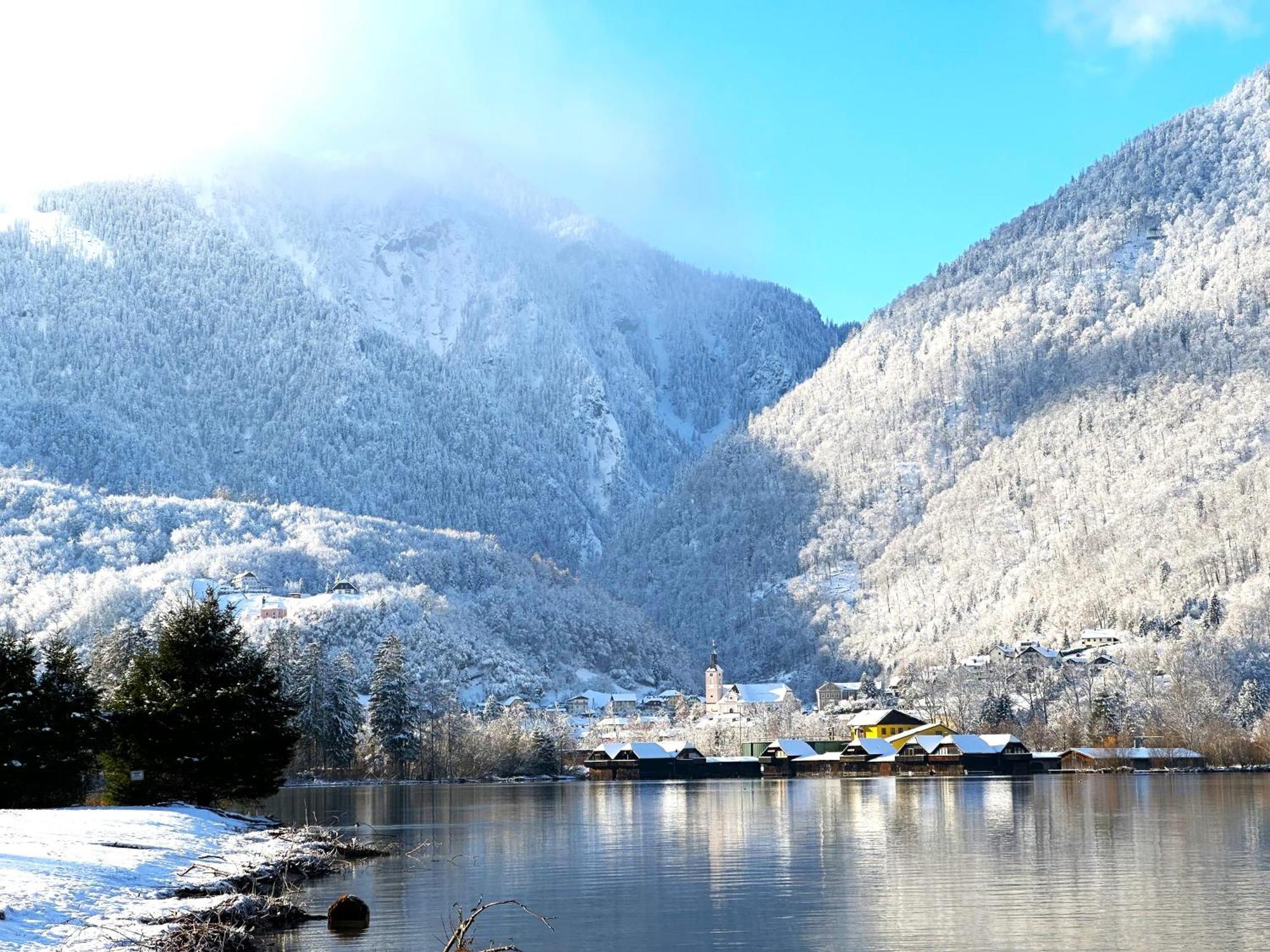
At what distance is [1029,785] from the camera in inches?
5044

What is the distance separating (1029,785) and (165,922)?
104m

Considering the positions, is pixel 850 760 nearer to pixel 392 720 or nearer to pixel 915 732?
pixel 915 732

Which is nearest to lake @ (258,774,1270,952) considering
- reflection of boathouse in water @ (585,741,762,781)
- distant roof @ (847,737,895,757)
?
reflection of boathouse in water @ (585,741,762,781)

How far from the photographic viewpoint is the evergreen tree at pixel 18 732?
6206cm

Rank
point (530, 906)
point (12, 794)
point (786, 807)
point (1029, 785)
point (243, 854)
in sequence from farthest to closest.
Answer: point (1029, 785) < point (786, 807) < point (12, 794) < point (243, 854) < point (530, 906)

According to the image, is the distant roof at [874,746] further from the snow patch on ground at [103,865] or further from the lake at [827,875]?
the snow patch on ground at [103,865]

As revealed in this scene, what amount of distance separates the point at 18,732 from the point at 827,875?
34724mm

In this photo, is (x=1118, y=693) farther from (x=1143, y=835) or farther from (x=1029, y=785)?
(x=1143, y=835)

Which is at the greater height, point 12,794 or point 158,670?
point 158,670

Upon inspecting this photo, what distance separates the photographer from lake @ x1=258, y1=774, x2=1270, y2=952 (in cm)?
3891

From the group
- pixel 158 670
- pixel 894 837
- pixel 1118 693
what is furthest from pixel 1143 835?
pixel 1118 693

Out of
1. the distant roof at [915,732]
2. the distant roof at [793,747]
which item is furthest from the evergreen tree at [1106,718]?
the distant roof at [793,747]

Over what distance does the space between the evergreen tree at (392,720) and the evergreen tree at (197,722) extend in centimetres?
9618

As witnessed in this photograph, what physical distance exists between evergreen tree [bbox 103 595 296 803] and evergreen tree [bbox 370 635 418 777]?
96.2 meters
